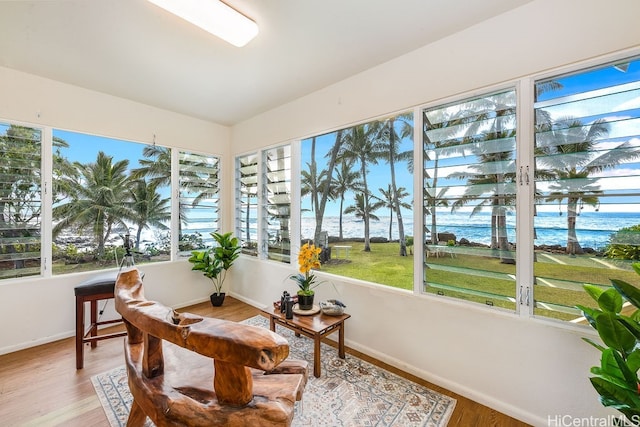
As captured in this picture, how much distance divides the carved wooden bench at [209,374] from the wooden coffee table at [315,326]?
897 millimetres

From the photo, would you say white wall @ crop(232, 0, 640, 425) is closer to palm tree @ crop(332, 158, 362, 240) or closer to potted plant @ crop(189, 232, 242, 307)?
palm tree @ crop(332, 158, 362, 240)

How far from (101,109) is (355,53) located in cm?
288

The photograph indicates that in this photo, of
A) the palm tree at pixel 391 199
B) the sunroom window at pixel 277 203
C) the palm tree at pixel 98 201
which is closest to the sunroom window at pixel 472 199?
the palm tree at pixel 391 199

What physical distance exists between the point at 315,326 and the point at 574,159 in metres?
2.05

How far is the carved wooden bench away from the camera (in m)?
0.70

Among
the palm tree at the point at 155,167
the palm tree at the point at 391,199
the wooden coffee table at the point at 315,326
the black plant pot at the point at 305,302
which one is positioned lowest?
the wooden coffee table at the point at 315,326

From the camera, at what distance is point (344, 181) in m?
2.81

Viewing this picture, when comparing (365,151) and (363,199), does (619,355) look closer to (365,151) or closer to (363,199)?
(363,199)

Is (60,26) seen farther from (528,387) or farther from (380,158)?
(528,387)

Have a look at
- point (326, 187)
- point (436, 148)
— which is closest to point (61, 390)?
point (326, 187)

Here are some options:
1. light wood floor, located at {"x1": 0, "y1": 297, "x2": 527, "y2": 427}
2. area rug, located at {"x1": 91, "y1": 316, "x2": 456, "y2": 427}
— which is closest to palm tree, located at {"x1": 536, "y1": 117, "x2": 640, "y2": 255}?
light wood floor, located at {"x1": 0, "y1": 297, "x2": 527, "y2": 427}

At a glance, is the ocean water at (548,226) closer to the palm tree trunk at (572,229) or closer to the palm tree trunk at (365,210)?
the palm tree trunk at (572,229)

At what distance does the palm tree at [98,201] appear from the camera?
9.02 ft

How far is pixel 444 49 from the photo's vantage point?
6.45 feet
